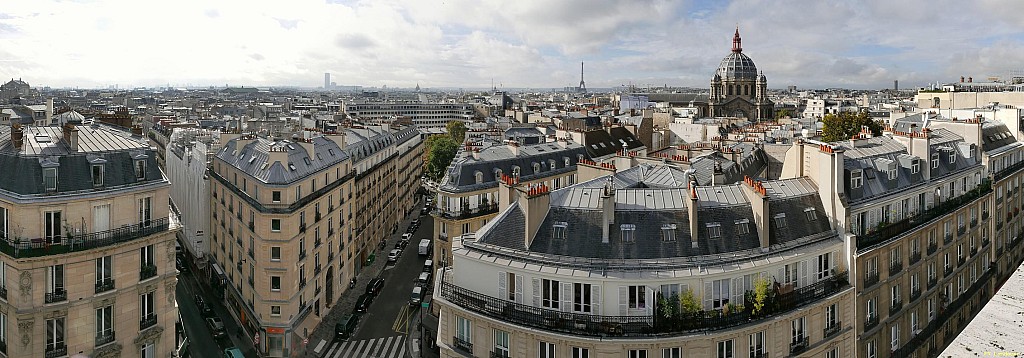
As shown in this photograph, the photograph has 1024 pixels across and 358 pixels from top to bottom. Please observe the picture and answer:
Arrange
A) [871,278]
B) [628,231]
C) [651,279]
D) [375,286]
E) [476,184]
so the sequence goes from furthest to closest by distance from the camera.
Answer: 1. [375,286]
2. [476,184]
3. [871,278]
4. [628,231]
5. [651,279]

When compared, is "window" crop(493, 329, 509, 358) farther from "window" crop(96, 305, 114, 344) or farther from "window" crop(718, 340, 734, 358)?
"window" crop(96, 305, 114, 344)

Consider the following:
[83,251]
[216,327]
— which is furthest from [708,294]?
[216,327]

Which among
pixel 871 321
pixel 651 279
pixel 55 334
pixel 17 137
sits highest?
pixel 17 137

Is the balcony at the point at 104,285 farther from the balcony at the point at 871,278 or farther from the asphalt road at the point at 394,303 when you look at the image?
the balcony at the point at 871,278

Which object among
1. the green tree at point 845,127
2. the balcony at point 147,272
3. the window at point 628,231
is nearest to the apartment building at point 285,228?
the balcony at point 147,272

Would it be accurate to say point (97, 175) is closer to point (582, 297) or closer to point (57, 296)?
point (57, 296)

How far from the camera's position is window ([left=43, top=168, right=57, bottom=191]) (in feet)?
83.8

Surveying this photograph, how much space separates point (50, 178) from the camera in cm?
2570

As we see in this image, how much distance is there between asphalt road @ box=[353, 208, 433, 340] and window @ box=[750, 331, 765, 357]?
76.5 feet

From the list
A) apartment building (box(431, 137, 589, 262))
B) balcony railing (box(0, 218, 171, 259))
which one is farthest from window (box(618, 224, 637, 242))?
balcony railing (box(0, 218, 171, 259))

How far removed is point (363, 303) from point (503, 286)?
24.3 meters

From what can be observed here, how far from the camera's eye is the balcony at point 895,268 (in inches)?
1150

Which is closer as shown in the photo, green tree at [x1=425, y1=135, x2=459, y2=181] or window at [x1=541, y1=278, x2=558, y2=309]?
window at [x1=541, y1=278, x2=558, y2=309]

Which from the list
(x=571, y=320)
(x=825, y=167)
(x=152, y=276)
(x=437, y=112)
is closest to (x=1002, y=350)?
(x=571, y=320)
